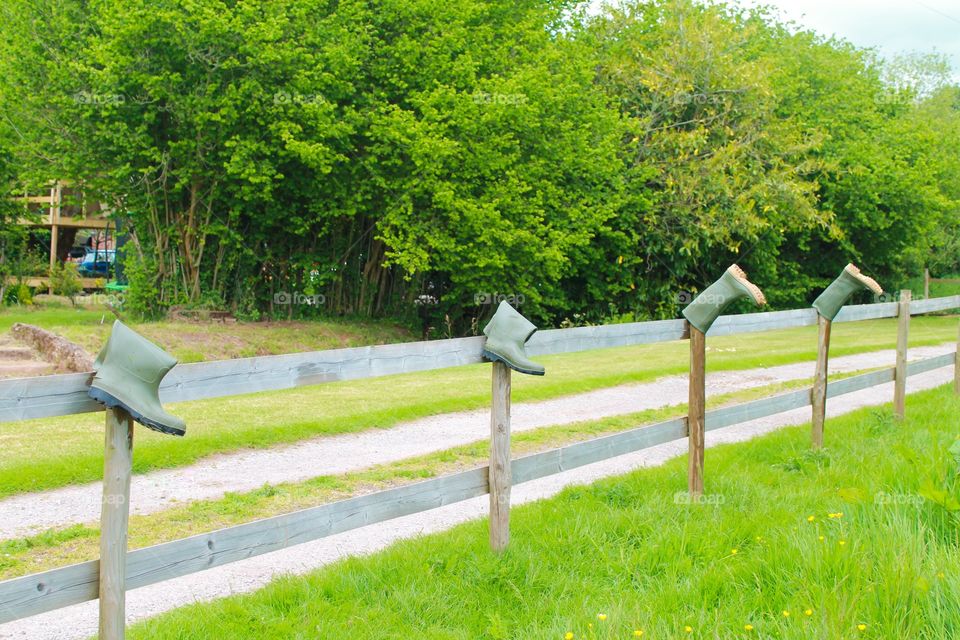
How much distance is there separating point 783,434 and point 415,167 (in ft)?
38.6

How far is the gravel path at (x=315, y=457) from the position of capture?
6191 mm

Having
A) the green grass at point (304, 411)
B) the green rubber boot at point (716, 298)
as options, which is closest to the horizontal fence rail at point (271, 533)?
the green rubber boot at point (716, 298)

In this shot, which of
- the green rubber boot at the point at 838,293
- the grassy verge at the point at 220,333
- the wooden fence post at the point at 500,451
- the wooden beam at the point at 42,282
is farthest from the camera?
the wooden beam at the point at 42,282

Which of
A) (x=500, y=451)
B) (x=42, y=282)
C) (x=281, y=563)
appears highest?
(x=42, y=282)

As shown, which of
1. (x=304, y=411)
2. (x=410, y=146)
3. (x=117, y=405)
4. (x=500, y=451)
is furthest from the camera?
(x=410, y=146)

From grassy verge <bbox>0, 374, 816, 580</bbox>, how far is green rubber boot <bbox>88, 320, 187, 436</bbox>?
7.38ft

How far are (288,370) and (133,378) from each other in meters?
0.83

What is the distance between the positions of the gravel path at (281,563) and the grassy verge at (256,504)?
63 cm

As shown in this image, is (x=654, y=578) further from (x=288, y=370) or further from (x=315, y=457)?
(x=315, y=457)

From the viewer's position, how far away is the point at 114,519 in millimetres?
3297

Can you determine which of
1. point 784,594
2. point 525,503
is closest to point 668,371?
point 525,503

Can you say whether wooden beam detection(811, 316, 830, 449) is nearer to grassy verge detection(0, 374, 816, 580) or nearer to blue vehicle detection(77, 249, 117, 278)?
grassy verge detection(0, 374, 816, 580)

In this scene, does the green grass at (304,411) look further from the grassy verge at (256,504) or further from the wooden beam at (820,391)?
the wooden beam at (820,391)

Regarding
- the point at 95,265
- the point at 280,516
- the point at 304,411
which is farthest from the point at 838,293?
the point at 95,265
